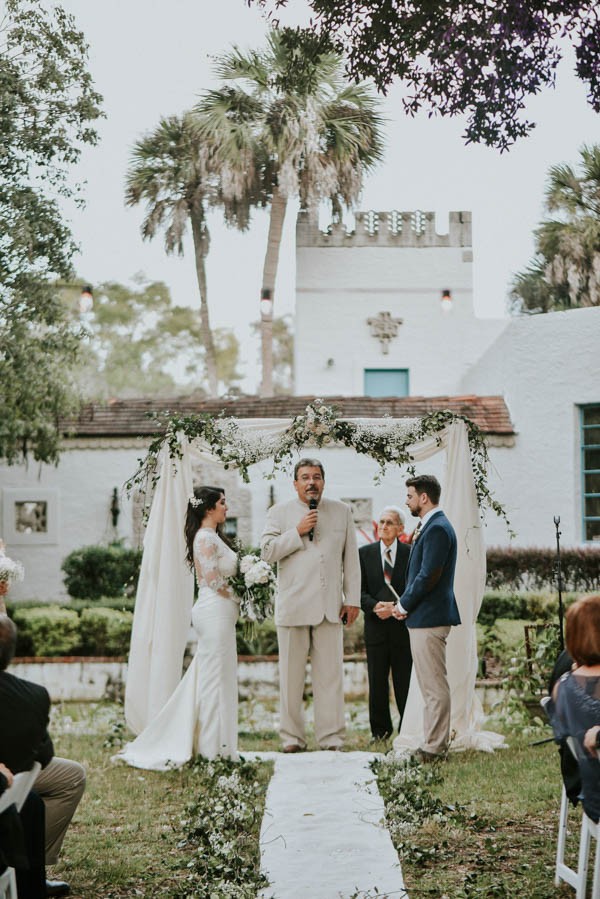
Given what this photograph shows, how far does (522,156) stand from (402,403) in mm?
7942

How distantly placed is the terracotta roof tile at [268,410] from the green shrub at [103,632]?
12.1 feet

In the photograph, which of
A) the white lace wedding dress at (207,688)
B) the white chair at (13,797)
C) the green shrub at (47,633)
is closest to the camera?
the white chair at (13,797)

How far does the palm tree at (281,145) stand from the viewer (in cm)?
1950

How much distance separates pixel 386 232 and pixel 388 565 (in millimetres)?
15483

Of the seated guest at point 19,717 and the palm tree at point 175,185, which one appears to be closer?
the seated guest at point 19,717

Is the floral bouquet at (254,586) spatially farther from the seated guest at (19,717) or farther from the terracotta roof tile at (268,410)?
the terracotta roof tile at (268,410)

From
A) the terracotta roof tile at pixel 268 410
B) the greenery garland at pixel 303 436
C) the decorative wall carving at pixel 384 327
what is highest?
the decorative wall carving at pixel 384 327

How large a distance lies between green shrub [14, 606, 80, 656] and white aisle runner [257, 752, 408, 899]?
5.10m

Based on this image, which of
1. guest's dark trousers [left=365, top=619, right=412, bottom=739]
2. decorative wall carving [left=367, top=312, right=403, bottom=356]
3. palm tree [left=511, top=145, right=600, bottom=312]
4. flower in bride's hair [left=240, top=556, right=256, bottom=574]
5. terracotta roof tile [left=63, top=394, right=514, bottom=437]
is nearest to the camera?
flower in bride's hair [left=240, top=556, right=256, bottom=574]

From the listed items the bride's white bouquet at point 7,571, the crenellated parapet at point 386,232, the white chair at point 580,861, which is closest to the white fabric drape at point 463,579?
the bride's white bouquet at point 7,571

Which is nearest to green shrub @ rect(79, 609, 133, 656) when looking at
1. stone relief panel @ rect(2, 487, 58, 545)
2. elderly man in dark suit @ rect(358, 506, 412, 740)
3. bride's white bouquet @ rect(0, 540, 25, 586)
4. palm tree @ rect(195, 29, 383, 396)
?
stone relief panel @ rect(2, 487, 58, 545)

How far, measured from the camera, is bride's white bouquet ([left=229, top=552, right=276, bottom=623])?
711 cm

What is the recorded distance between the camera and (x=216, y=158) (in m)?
22.3

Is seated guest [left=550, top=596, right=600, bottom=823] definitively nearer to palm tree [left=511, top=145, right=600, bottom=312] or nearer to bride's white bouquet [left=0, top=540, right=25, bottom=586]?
bride's white bouquet [left=0, top=540, right=25, bottom=586]
